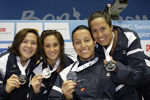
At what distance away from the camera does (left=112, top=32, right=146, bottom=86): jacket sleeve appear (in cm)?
143

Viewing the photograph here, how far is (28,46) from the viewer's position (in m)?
2.05

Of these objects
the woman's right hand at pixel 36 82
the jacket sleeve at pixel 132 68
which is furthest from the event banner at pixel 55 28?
the jacket sleeve at pixel 132 68

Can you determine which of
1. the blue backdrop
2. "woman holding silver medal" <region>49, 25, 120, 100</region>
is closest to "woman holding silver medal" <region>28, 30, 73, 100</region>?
"woman holding silver medal" <region>49, 25, 120, 100</region>

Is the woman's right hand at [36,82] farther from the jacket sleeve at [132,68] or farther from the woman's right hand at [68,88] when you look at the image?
the jacket sleeve at [132,68]

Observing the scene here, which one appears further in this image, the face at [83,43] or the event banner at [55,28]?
the event banner at [55,28]

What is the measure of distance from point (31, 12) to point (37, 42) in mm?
3336

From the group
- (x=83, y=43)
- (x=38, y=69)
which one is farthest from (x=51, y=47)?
(x=83, y=43)

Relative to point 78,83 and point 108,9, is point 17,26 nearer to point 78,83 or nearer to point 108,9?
point 78,83

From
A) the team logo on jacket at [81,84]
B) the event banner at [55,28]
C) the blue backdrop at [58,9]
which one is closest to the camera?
the team logo on jacket at [81,84]

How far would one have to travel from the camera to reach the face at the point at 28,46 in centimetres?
208

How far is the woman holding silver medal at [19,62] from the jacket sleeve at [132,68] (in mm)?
1334

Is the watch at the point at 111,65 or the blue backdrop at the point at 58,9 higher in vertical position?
the blue backdrop at the point at 58,9

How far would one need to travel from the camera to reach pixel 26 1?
5125 mm

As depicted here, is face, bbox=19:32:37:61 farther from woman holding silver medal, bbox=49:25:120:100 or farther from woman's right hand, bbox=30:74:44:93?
woman holding silver medal, bbox=49:25:120:100
